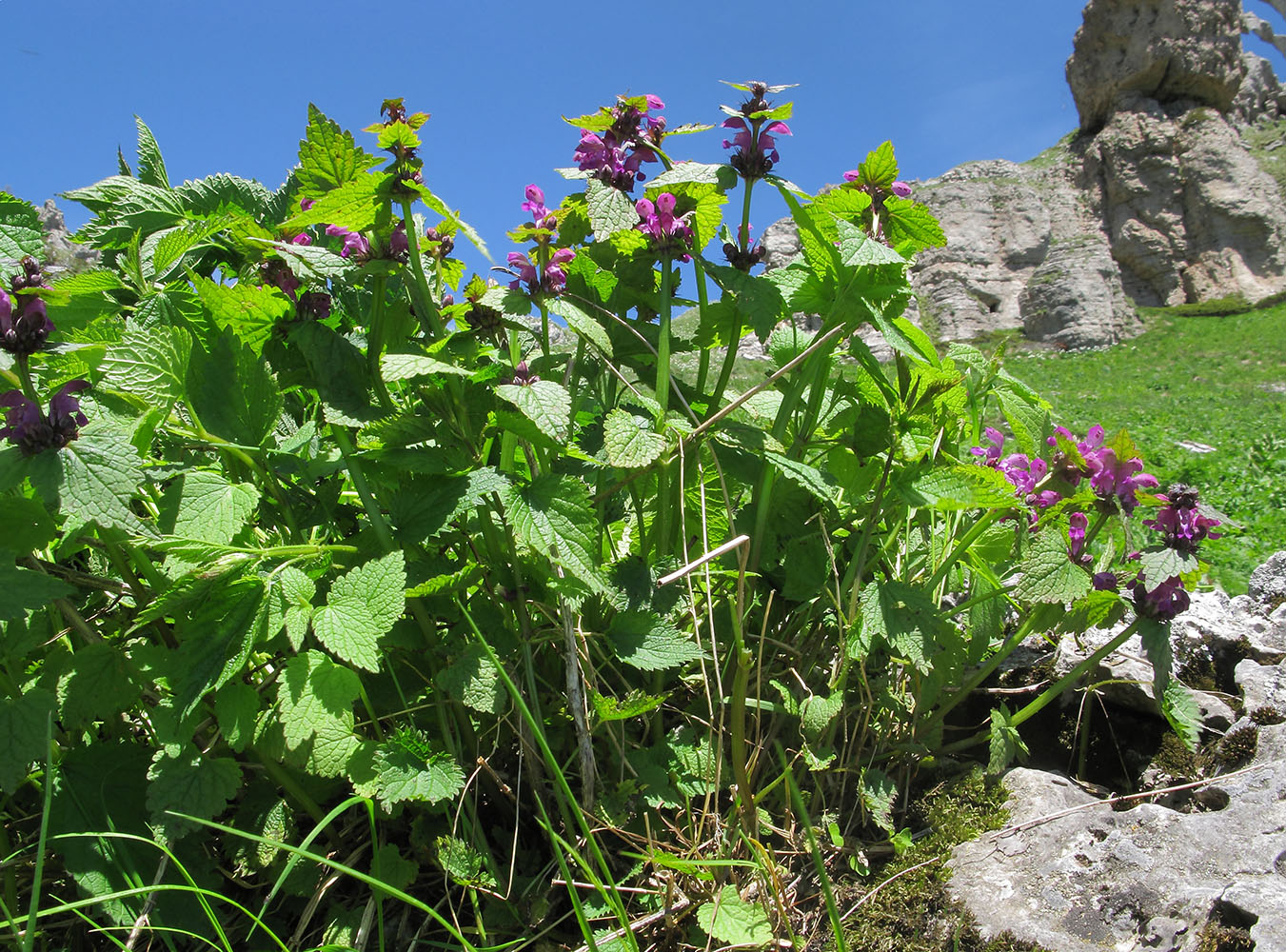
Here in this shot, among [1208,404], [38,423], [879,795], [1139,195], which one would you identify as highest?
[1139,195]

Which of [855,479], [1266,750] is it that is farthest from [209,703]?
[1266,750]

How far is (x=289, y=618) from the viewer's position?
1046mm

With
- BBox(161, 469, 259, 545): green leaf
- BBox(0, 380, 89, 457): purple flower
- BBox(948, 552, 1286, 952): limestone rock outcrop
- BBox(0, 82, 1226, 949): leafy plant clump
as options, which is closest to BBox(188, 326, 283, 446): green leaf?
BBox(0, 82, 1226, 949): leafy plant clump

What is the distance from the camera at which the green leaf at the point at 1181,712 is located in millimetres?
1570

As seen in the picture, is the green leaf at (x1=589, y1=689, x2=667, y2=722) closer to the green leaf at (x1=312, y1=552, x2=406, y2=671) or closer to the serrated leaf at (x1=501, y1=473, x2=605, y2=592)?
the serrated leaf at (x1=501, y1=473, x2=605, y2=592)

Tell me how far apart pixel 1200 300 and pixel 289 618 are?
4958 cm

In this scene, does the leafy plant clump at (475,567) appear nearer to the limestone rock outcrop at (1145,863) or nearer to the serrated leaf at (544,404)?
the serrated leaf at (544,404)

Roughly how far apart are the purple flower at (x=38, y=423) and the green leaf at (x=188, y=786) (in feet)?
1.50

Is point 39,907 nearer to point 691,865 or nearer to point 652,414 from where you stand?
point 691,865

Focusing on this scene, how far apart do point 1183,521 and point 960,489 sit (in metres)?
0.59

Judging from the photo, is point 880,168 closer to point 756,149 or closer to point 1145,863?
point 756,149

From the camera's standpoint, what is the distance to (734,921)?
3.90 ft

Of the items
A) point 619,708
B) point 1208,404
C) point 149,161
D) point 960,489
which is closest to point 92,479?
point 619,708

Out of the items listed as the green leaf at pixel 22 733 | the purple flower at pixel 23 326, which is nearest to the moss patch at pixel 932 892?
the green leaf at pixel 22 733
